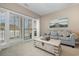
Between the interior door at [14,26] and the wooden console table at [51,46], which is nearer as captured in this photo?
the wooden console table at [51,46]

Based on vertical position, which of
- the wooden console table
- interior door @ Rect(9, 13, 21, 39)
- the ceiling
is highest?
the ceiling

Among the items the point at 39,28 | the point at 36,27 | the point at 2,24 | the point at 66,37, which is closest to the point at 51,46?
the point at 66,37

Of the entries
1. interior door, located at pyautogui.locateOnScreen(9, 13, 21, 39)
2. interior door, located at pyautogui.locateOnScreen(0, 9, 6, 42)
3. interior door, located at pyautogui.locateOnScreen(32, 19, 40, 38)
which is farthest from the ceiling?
interior door, located at pyautogui.locateOnScreen(32, 19, 40, 38)

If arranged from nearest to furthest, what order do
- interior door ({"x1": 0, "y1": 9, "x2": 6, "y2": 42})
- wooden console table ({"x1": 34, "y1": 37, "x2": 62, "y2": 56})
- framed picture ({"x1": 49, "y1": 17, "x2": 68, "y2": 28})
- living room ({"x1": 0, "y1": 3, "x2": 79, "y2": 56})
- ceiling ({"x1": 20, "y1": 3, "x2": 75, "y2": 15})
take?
wooden console table ({"x1": 34, "y1": 37, "x2": 62, "y2": 56}), living room ({"x1": 0, "y1": 3, "x2": 79, "y2": 56}), interior door ({"x1": 0, "y1": 9, "x2": 6, "y2": 42}), ceiling ({"x1": 20, "y1": 3, "x2": 75, "y2": 15}), framed picture ({"x1": 49, "y1": 17, "x2": 68, "y2": 28})

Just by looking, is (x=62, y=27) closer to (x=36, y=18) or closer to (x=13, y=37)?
(x=36, y=18)

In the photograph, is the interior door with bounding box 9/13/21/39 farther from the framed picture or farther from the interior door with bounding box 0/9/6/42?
the framed picture

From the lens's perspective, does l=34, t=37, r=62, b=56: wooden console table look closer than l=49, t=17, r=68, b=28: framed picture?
Yes

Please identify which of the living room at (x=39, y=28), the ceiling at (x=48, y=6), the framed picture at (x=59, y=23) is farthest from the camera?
the framed picture at (x=59, y=23)

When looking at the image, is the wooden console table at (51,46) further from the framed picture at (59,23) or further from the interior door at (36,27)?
the interior door at (36,27)

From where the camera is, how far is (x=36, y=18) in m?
5.02

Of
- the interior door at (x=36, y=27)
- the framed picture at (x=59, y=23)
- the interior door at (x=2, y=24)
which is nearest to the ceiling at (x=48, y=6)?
the framed picture at (x=59, y=23)

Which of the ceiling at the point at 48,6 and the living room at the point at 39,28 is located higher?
the ceiling at the point at 48,6

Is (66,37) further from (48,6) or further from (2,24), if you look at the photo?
(2,24)

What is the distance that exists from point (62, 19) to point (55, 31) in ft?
2.73
